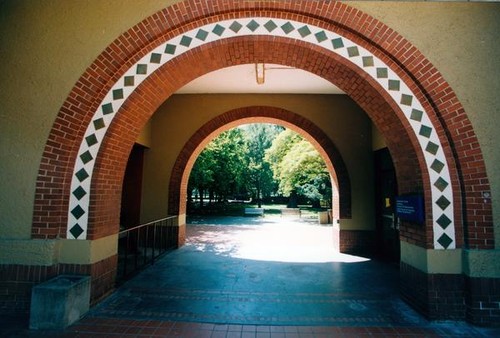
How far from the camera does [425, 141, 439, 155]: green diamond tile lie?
3.65 meters

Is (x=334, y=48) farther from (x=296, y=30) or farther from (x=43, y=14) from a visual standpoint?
(x=43, y=14)

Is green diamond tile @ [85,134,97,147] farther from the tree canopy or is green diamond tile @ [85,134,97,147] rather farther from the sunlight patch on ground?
the tree canopy

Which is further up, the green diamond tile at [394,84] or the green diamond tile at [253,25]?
the green diamond tile at [253,25]

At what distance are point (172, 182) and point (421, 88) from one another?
21.1 ft

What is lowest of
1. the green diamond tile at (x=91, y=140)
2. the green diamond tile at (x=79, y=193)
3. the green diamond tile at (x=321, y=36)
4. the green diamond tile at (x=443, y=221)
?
the green diamond tile at (x=443, y=221)

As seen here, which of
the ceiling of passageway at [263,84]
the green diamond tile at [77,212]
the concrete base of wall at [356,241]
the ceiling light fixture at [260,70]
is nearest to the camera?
the green diamond tile at [77,212]

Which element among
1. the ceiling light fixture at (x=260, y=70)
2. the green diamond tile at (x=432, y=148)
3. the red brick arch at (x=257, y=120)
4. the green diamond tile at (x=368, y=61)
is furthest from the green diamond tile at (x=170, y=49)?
the red brick arch at (x=257, y=120)

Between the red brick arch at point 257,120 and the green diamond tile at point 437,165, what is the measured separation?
3.81 metres

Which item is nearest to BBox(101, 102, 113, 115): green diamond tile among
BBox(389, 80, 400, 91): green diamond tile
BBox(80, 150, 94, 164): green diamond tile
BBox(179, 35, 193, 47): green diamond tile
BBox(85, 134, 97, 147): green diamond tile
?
BBox(85, 134, 97, 147): green diamond tile

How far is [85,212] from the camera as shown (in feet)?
12.5

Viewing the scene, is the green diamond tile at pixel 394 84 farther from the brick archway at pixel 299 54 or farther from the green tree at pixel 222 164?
the green tree at pixel 222 164

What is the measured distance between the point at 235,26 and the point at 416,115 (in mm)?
2906

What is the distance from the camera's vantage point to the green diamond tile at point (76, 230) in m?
3.76

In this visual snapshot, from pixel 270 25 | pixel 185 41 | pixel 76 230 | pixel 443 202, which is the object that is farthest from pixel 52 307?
pixel 443 202
